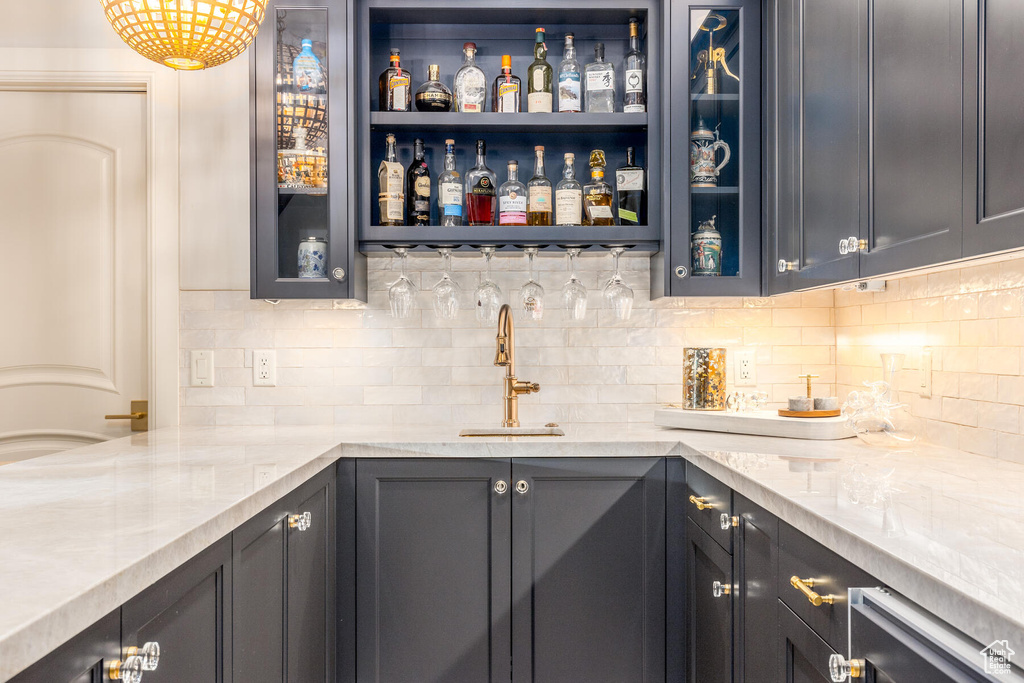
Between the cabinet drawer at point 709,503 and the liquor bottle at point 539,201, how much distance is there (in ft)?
2.98

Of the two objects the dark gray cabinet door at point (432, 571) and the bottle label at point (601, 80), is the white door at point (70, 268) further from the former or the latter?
the bottle label at point (601, 80)

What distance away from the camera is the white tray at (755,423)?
1.92 m

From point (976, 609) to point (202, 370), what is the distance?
231 centimetres

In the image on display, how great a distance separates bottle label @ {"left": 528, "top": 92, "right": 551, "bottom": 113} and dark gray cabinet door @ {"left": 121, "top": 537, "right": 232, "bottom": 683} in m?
1.64

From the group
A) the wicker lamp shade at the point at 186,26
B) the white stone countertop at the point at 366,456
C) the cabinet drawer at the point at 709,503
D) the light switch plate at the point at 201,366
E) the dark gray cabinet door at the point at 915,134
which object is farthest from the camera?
the light switch plate at the point at 201,366

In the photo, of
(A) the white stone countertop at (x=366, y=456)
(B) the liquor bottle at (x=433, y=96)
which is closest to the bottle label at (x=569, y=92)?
(B) the liquor bottle at (x=433, y=96)

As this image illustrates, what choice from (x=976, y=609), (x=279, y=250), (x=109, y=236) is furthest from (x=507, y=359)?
(x=976, y=609)

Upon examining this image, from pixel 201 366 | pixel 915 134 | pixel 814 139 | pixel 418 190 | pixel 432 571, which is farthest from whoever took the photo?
pixel 201 366

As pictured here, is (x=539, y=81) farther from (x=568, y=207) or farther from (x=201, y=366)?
(x=201, y=366)

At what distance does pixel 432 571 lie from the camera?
1.98 m

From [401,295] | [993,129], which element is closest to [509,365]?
[401,295]

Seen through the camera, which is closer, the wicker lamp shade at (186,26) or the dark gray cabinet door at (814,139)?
the wicker lamp shade at (186,26)

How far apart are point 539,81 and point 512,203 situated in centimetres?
42

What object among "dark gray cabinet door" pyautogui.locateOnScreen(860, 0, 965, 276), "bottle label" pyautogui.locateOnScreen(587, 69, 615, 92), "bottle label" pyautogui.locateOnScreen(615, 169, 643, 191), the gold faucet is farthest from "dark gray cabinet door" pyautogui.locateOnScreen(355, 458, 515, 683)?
"bottle label" pyautogui.locateOnScreen(587, 69, 615, 92)
